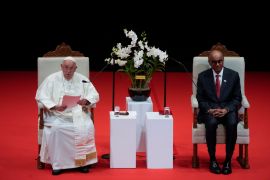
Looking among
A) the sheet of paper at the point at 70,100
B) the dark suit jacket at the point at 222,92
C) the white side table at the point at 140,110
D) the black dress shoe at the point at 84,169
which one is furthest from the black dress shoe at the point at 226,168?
the sheet of paper at the point at 70,100

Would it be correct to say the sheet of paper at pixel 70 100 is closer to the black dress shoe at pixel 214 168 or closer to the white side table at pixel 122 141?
the white side table at pixel 122 141

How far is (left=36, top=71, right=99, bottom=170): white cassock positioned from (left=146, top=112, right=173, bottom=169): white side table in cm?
55

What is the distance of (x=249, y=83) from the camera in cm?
1125

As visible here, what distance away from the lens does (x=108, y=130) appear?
8.02 metres

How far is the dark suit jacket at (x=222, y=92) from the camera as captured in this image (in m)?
6.55

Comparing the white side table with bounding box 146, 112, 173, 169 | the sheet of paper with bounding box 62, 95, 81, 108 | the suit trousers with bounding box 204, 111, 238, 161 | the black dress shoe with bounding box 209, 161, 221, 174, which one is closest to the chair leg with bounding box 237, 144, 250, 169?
the suit trousers with bounding box 204, 111, 238, 161

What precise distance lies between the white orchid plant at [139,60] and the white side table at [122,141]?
0.61 meters

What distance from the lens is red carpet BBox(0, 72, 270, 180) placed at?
6.29 m


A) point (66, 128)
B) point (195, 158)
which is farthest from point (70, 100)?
point (195, 158)

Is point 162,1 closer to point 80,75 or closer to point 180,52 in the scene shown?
point 180,52

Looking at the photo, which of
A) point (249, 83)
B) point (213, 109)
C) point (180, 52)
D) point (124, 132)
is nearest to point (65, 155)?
point (124, 132)

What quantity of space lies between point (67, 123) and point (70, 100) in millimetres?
240

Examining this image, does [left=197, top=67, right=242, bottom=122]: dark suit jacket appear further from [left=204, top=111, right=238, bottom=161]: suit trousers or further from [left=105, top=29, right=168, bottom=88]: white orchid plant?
[left=105, top=29, right=168, bottom=88]: white orchid plant

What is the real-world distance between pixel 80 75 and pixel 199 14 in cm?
602
